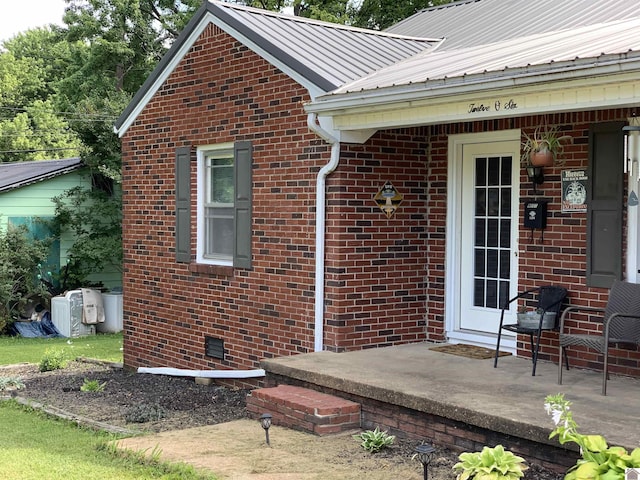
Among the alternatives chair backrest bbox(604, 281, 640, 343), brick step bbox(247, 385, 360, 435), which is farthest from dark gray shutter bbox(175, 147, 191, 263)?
chair backrest bbox(604, 281, 640, 343)

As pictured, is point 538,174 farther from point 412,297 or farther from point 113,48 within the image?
point 113,48

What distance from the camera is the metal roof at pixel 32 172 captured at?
17078 millimetres

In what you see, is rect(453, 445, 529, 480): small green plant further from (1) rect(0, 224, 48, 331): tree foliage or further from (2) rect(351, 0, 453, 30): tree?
(2) rect(351, 0, 453, 30): tree

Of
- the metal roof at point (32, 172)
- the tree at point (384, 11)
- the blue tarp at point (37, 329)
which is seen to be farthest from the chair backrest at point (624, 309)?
the tree at point (384, 11)

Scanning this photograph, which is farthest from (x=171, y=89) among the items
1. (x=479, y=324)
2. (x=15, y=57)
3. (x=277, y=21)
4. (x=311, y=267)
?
(x=15, y=57)

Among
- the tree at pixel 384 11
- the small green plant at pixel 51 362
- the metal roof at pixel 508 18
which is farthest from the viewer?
the tree at pixel 384 11

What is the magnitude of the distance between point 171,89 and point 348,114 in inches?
138

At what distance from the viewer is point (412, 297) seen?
8.84 metres

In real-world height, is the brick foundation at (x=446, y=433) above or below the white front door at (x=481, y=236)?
below

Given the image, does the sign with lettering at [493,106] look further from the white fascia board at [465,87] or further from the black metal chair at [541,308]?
the black metal chair at [541,308]

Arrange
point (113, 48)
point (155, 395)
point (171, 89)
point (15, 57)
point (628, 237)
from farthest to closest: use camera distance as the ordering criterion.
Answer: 1. point (15, 57)
2. point (113, 48)
3. point (171, 89)
4. point (155, 395)
5. point (628, 237)

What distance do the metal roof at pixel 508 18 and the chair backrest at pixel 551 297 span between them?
9.59 feet

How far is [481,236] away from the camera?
28.2 feet

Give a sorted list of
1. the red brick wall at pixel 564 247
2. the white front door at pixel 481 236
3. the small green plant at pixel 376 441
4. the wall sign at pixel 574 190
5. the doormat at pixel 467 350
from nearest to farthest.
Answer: the small green plant at pixel 376 441, the red brick wall at pixel 564 247, the wall sign at pixel 574 190, the doormat at pixel 467 350, the white front door at pixel 481 236
